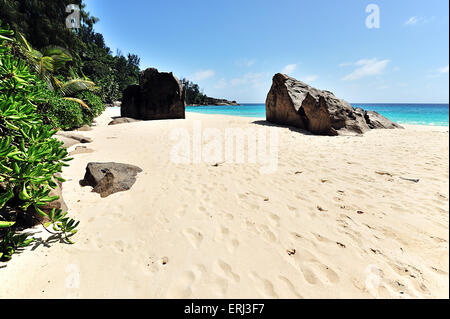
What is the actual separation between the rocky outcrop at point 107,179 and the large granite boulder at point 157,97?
12.0 metres

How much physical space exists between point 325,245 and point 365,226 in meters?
0.77

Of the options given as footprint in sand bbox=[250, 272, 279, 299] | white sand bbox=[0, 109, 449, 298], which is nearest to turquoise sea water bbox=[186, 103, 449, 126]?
white sand bbox=[0, 109, 449, 298]

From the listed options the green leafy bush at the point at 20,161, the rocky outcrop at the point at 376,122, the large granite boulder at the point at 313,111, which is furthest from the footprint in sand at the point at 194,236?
the rocky outcrop at the point at 376,122

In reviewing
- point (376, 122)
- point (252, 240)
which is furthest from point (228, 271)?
point (376, 122)

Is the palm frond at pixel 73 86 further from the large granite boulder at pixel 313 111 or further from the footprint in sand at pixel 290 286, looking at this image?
the footprint in sand at pixel 290 286

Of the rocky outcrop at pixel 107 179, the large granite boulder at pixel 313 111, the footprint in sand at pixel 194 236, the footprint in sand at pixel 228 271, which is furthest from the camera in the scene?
the large granite boulder at pixel 313 111

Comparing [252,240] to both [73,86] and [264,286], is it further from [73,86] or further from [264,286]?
[73,86]

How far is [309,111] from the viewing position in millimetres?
10211

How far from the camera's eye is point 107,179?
3686 millimetres

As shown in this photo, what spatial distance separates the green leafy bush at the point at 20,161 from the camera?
176 cm

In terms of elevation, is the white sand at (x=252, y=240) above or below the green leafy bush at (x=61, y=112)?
below

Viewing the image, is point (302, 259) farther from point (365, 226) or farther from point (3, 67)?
point (3, 67)

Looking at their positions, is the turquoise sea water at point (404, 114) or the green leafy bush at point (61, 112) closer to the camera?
the green leafy bush at point (61, 112)

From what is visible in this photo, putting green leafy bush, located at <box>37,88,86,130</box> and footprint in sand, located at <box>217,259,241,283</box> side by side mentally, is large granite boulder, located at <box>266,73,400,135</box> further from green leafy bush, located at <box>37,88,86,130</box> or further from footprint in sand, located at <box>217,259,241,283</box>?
green leafy bush, located at <box>37,88,86,130</box>
